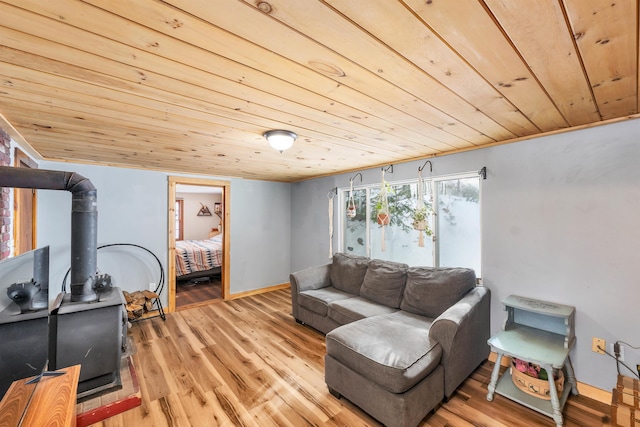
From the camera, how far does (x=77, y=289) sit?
2217mm

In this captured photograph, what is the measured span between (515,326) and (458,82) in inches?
89.7

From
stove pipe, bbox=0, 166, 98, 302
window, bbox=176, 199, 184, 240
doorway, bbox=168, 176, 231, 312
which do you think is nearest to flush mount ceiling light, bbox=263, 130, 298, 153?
stove pipe, bbox=0, 166, 98, 302

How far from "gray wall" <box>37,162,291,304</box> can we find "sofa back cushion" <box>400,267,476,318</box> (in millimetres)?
3008

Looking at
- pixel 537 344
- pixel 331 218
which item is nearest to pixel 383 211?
pixel 331 218

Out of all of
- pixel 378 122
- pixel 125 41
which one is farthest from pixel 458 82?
pixel 125 41

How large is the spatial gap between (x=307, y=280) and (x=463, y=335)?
2.05 meters

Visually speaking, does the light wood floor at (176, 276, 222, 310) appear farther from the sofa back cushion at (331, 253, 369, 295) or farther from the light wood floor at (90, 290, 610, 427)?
the sofa back cushion at (331, 253, 369, 295)

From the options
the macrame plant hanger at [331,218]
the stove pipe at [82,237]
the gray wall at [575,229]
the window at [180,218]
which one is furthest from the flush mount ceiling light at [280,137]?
the window at [180,218]

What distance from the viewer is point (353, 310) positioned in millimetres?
2889

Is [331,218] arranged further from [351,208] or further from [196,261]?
[196,261]

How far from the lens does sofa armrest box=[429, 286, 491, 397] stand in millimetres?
2057

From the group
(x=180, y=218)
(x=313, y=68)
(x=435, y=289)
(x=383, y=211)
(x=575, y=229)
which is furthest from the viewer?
(x=180, y=218)

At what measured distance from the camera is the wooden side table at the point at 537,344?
6.28ft

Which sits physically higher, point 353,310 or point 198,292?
point 353,310
